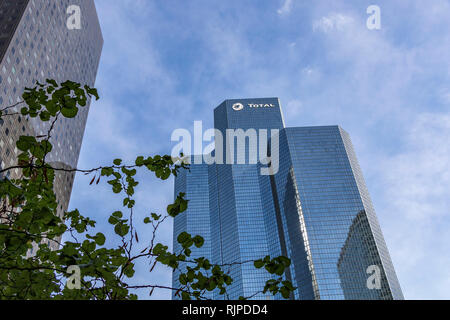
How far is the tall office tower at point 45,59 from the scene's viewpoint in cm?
5450

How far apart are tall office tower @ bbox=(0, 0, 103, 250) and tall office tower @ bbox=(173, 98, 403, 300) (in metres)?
100

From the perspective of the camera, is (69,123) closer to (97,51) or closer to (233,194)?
(97,51)

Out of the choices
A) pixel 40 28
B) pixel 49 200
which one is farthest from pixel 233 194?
pixel 49 200

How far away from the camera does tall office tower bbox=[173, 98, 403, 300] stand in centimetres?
13188

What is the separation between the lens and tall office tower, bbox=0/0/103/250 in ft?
179

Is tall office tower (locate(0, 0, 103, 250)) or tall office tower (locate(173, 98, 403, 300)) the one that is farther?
tall office tower (locate(173, 98, 403, 300))

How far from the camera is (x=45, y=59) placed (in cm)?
6750

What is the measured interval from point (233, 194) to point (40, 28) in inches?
5680

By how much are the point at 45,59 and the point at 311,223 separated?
122 meters

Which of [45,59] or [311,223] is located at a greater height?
[311,223]

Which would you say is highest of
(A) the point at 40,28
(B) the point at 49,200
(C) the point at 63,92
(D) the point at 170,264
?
(A) the point at 40,28

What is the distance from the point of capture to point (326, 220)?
144250 millimetres
